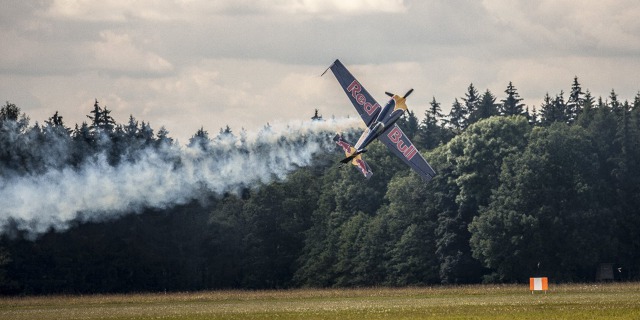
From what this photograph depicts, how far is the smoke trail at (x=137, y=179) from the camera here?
261 feet

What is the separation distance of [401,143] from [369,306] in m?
14.9

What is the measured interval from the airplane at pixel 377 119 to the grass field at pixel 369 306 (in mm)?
8579

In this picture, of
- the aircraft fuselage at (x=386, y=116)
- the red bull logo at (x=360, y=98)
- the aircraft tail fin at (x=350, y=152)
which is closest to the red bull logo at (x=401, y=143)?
the red bull logo at (x=360, y=98)

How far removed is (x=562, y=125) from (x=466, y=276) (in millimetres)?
16874

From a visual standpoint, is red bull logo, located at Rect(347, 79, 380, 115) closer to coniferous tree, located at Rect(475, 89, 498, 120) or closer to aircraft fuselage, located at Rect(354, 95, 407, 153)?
aircraft fuselage, located at Rect(354, 95, 407, 153)

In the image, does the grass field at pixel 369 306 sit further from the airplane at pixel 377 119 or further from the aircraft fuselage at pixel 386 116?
the aircraft fuselage at pixel 386 116

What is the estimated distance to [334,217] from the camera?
115312mm

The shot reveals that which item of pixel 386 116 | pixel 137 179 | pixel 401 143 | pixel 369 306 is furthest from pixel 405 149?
pixel 137 179

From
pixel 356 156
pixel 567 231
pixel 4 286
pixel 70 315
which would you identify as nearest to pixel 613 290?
pixel 356 156

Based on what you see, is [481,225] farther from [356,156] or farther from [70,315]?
[70,315]

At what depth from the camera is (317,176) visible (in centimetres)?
12269

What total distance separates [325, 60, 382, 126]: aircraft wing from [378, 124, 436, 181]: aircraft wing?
1.60 m

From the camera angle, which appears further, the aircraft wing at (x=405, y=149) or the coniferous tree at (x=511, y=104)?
the coniferous tree at (x=511, y=104)

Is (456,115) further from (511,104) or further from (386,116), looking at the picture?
(386,116)
